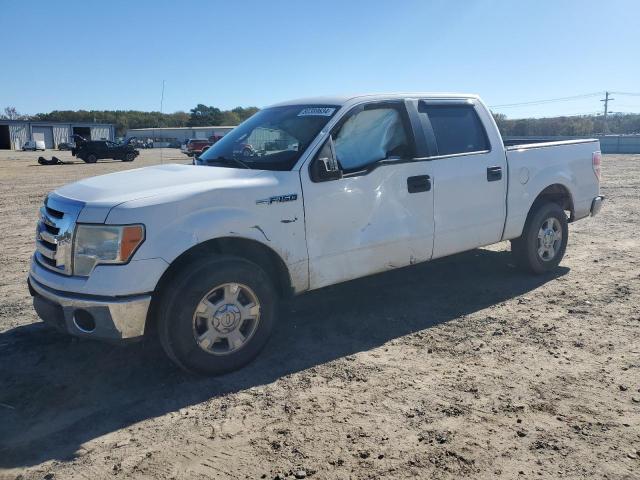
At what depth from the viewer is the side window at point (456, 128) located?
526 centimetres

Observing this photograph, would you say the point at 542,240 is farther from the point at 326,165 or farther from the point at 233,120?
the point at 233,120

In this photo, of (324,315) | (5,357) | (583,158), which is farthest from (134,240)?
(583,158)

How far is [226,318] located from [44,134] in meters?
83.5

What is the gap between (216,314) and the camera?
384 centimetres

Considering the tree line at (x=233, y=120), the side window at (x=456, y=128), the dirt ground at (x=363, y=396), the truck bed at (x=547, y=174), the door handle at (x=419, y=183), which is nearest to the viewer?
the dirt ground at (x=363, y=396)

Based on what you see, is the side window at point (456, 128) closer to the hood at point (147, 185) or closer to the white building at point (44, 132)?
the hood at point (147, 185)

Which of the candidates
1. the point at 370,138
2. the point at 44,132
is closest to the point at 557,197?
the point at 370,138

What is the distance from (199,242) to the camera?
3.71 m

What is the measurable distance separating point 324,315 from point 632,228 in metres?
6.56

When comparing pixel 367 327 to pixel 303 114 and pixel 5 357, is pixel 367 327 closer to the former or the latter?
pixel 303 114

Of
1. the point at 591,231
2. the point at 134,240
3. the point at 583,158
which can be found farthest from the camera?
the point at 591,231

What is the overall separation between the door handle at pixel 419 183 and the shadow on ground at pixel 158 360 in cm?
117

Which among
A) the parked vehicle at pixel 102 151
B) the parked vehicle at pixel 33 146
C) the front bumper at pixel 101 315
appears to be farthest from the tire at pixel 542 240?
the parked vehicle at pixel 33 146

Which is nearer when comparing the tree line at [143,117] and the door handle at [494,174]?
the door handle at [494,174]
